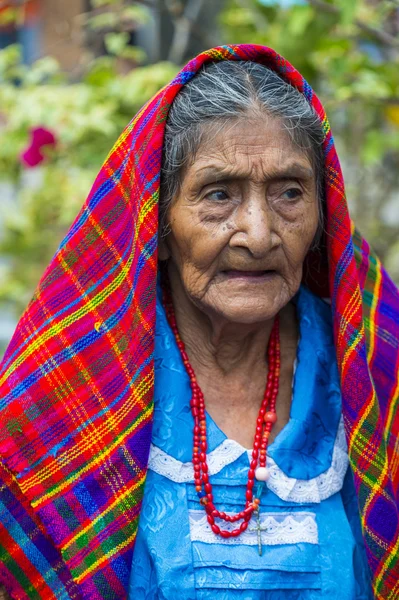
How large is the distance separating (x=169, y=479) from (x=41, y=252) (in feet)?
11.5

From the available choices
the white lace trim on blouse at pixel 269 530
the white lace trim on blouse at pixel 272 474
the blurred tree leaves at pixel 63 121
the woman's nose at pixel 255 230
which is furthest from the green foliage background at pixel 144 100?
the white lace trim on blouse at pixel 269 530

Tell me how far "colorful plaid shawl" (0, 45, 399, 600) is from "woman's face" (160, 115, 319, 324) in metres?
0.10

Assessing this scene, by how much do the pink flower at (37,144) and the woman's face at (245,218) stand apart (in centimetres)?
248

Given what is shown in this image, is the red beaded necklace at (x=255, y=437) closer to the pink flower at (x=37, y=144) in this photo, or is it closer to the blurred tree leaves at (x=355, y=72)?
the blurred tree leaves at (x=355, y=72)

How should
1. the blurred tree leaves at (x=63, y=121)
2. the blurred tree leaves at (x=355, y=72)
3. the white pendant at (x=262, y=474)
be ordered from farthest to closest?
the blurred tree leaves at (x=63, y=121) < the blurred tree leaves at (x=355, y=72) < the white pendant at (x=262, y=474)

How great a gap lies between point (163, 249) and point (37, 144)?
2.46m

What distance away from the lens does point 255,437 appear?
1.94 meters

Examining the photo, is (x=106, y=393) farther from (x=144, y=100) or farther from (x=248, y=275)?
(x=144, y=100)

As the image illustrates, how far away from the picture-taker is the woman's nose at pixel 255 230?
1.75m

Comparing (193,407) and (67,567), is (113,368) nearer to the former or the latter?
(193,407)

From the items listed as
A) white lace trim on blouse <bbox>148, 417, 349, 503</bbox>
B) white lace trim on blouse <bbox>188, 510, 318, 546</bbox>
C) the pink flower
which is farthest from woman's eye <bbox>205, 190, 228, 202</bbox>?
the pink flower

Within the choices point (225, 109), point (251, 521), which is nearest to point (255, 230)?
point (225, 109)

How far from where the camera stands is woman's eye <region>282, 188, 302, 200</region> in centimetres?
184

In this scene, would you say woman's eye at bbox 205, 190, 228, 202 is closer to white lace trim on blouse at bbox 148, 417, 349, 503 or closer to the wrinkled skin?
the wrinkled skin
